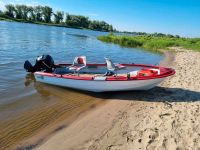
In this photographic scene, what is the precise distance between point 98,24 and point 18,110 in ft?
472

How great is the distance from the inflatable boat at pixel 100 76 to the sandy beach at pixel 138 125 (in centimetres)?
61

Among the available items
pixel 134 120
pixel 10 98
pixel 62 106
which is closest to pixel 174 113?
pixel 134 120

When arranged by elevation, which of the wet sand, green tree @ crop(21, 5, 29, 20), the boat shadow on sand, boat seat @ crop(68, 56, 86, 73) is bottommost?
the wet sand

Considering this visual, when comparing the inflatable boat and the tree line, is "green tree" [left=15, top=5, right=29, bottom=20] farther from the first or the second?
the inflatable boat

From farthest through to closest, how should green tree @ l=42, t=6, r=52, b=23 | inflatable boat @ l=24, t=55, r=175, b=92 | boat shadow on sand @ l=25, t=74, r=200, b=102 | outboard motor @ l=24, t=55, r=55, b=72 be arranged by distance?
green tree @ l=42, t=6, r=52, b=23
outboard motor @ l=24, t=55, r=55, b=72
inflatable boat @ l=24, t=55, r=175, b=92
boat shadow on sand @ l=25, t=74, r=200, b=102

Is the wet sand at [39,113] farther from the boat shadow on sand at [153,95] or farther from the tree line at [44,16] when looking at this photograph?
the tree line at [44,16]

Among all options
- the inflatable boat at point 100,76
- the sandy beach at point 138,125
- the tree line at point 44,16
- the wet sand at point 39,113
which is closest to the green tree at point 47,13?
the tree line at point 44,16

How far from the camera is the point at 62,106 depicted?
9.95m

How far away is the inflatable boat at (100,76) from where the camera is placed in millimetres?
10625

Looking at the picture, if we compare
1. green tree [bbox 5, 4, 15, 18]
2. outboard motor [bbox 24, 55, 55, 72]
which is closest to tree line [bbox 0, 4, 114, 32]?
green tree [bbox 5, 4, 15, 18]

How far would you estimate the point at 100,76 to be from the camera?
1129 cm

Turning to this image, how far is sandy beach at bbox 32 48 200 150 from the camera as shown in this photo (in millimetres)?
6578

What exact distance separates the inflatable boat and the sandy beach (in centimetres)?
61

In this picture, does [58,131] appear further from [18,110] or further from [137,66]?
[137,66]
